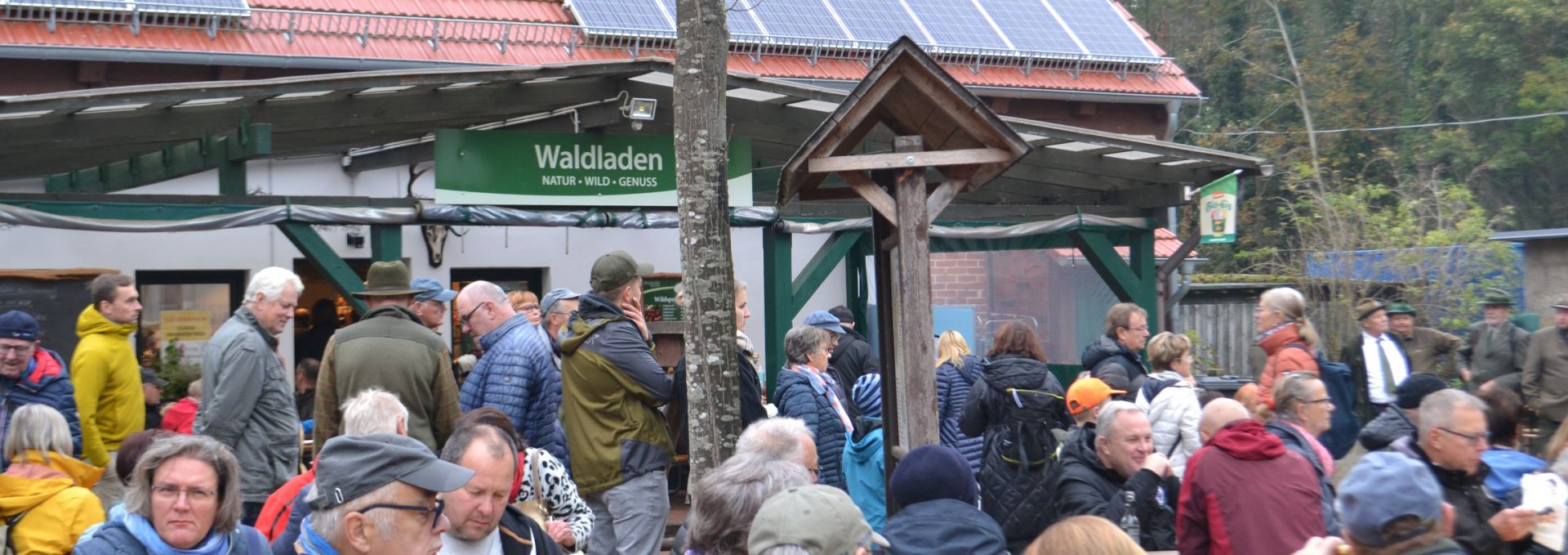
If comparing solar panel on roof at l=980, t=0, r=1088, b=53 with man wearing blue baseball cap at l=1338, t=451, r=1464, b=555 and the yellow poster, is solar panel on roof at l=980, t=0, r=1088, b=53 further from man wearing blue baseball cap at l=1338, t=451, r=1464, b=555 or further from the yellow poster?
man wearing blue baseball cap at l=1338, t=451, r=1464, b=555

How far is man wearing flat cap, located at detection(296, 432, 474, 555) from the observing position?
10.6ft

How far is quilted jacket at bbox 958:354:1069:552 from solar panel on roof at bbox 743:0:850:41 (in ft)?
26.4

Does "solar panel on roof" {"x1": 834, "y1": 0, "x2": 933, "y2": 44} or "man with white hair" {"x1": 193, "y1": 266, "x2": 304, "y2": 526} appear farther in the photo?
"solar panel on roof" {"x1": 834, "y1": 0, "x2": 933, "y2": 44}

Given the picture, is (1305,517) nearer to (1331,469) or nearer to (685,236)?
(1331,469)

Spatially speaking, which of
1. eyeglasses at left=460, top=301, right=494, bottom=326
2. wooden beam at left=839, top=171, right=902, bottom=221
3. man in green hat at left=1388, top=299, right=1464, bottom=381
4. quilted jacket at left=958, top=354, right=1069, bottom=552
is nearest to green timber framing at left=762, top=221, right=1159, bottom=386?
man in green hat at left=1388, top=299, right=1464, bottom=381

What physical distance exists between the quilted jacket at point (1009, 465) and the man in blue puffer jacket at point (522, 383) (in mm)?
2006

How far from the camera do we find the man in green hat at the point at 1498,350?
1163cm

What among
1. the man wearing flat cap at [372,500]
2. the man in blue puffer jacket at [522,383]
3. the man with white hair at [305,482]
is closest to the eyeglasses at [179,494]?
the man with white hair at [305,482]

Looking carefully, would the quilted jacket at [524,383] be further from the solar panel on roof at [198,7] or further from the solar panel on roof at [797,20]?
the solar panel on roof at [797,20]

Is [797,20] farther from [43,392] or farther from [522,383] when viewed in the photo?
[43,392]

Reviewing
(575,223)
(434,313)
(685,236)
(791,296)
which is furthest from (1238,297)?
(685,236)

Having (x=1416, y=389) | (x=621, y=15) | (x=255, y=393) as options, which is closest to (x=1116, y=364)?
(x=1416, y=389)

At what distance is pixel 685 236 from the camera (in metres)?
5.27

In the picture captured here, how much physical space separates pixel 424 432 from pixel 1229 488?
3.44m
